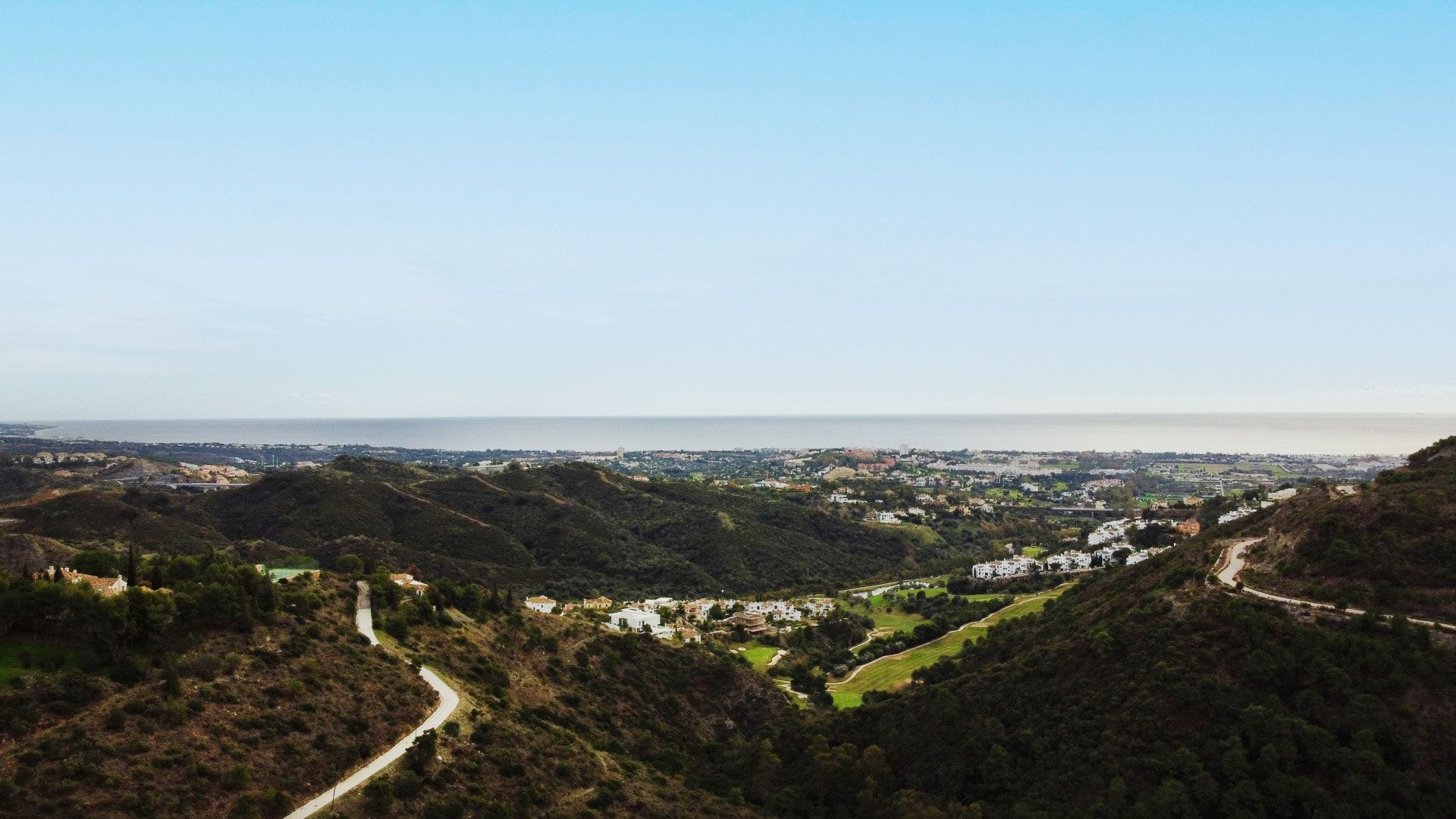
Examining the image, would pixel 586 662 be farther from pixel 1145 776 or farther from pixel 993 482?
pixel 993 482

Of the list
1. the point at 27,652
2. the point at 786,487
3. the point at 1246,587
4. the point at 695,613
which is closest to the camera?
the point at 27,652

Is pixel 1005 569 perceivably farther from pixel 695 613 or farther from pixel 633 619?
pixel 633 619

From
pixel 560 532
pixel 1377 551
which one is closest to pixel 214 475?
pixel 560 532

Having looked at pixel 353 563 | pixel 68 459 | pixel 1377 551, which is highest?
pixel 1377 551

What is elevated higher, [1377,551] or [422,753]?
[1377,551]

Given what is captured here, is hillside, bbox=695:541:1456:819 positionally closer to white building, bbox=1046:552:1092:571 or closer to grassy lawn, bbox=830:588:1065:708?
grassy lawn, bbox=830:588:1065:708

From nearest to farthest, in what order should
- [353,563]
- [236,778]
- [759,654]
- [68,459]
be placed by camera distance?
[236,778]
[353,563]
[759,654]
[68,459]

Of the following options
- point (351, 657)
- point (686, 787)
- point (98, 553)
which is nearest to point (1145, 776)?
point (686, 787)
